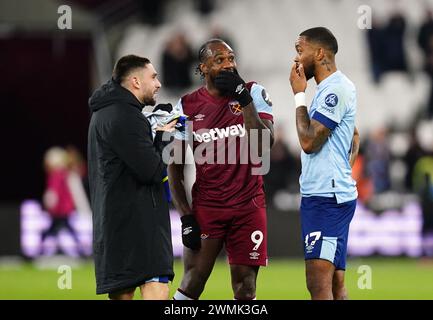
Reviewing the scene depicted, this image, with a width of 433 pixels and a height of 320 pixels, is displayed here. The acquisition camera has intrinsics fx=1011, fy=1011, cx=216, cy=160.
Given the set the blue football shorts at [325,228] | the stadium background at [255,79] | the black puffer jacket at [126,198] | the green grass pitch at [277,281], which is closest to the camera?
the black puffer jacket at [126,198]

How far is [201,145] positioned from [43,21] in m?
13.9

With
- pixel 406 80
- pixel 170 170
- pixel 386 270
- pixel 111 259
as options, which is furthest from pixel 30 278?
pixel 406 80

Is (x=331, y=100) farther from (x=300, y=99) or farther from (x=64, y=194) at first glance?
(x=64, y=194)

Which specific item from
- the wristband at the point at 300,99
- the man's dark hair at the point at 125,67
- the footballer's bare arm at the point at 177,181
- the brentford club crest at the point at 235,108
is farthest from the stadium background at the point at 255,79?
the man's dark hair at the point at 125,67

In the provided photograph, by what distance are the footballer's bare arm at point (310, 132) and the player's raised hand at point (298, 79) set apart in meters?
0.19

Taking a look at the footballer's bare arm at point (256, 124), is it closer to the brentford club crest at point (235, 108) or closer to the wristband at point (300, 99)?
the brentford club crest at point (235, 108)

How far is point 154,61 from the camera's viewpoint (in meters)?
21.0

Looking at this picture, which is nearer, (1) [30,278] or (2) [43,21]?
(1) [30,278]

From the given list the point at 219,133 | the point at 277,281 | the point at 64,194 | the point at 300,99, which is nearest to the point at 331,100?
the point at 300,99

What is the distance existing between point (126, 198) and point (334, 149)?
168 centimetres

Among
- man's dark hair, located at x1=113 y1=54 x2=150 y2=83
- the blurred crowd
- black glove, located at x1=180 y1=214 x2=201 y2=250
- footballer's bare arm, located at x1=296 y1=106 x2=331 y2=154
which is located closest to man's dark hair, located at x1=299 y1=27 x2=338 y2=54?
footballer's bare arm, located at x1=296 y1=106 x2=331 y2=154

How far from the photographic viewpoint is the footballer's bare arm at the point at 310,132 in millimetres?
7695

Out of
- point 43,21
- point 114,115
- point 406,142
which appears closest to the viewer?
point 114,115
